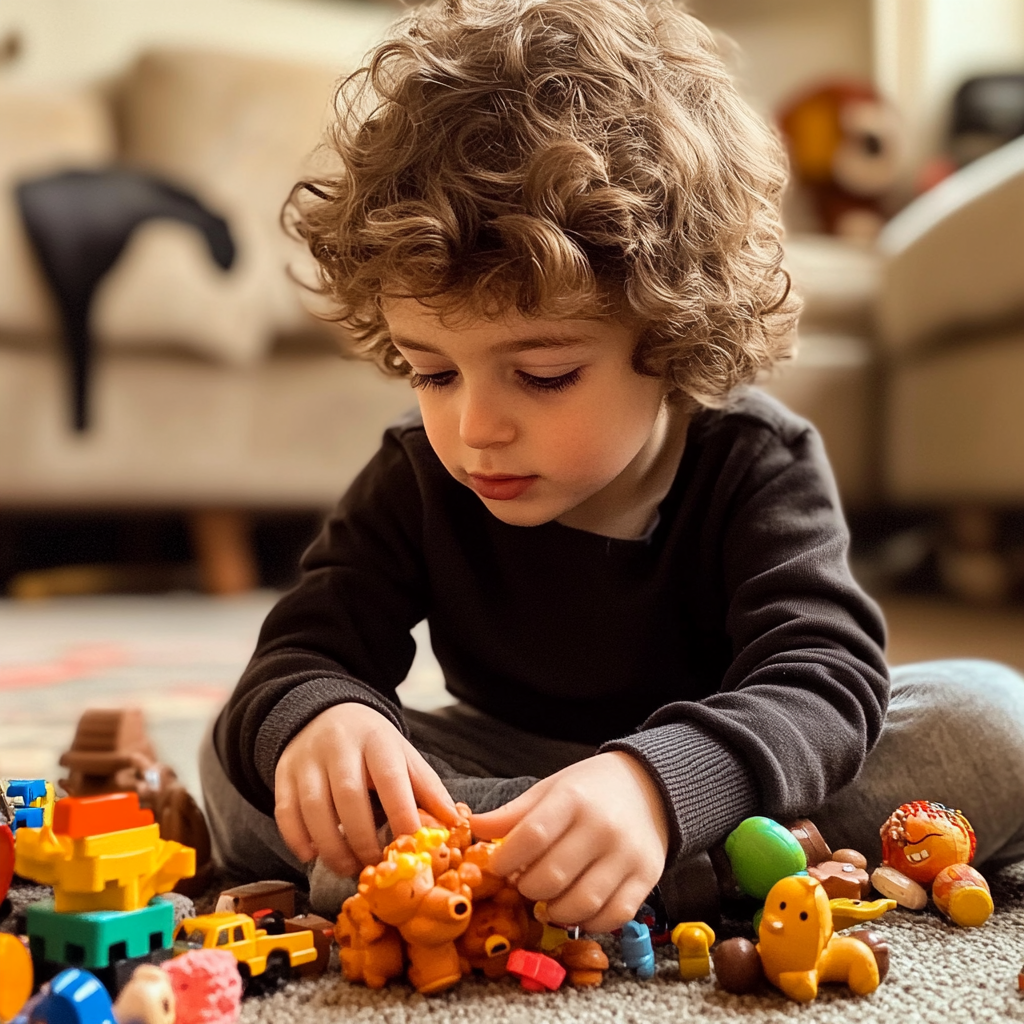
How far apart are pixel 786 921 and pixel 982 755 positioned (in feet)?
0.68

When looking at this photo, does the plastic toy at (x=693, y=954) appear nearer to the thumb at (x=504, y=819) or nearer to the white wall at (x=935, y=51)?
the thumb at (x=504, y=819)

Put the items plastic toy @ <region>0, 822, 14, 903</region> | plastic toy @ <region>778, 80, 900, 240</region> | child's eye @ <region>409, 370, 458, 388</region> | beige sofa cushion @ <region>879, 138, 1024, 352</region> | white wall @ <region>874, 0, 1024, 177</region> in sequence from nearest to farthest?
plastic toy @ <region>0, 822, 14, 903</region> < child's eye @ <region>409, 370, 458, 388</region> < beige sofa cushion @ <region>879, 138, 1024, 352</region> < plastic toy @ <region>778, 80, 900, 240</region> < white wall @ <region>874, 0, 1024, 177</region>

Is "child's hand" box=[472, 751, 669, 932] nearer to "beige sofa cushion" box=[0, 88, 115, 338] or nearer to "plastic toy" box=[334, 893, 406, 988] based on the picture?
"plastic toy" box=[334, 893, 406, 988]

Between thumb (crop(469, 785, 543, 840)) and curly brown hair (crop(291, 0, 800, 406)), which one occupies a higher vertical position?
curly brown hair (crop(291, 0, 800, 406))

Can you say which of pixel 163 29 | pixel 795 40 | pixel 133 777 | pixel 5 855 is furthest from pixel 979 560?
pixel 163 29

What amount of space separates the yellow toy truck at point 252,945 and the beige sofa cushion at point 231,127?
1.54 m

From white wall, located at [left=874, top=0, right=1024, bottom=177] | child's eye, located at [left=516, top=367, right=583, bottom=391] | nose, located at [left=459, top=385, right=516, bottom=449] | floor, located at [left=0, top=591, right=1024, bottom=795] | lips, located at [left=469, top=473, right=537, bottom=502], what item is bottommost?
floor, located at [left=0, top=591, right=1024, bottom=795]

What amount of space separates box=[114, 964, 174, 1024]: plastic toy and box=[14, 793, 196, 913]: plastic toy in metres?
0.03

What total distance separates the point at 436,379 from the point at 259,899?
24cm

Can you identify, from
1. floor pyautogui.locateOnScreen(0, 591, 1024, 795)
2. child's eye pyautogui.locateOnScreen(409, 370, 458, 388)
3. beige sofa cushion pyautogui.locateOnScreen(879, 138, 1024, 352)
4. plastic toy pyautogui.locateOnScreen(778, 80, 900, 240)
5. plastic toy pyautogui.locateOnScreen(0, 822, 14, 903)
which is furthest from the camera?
plastic toy pyautogui.locateOnScreen(778, 80, 900, 240)

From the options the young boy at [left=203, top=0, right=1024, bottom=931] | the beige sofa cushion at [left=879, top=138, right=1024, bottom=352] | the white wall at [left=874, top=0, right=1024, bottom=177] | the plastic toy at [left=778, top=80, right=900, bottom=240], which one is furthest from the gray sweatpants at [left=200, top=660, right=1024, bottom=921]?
the white wall at [left=874, top=0, right=1024, bottom=177]

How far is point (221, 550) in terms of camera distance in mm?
1939

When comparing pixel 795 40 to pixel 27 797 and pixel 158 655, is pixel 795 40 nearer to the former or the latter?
pixel 158 655

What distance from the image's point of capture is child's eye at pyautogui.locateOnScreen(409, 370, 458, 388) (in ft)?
1.84
